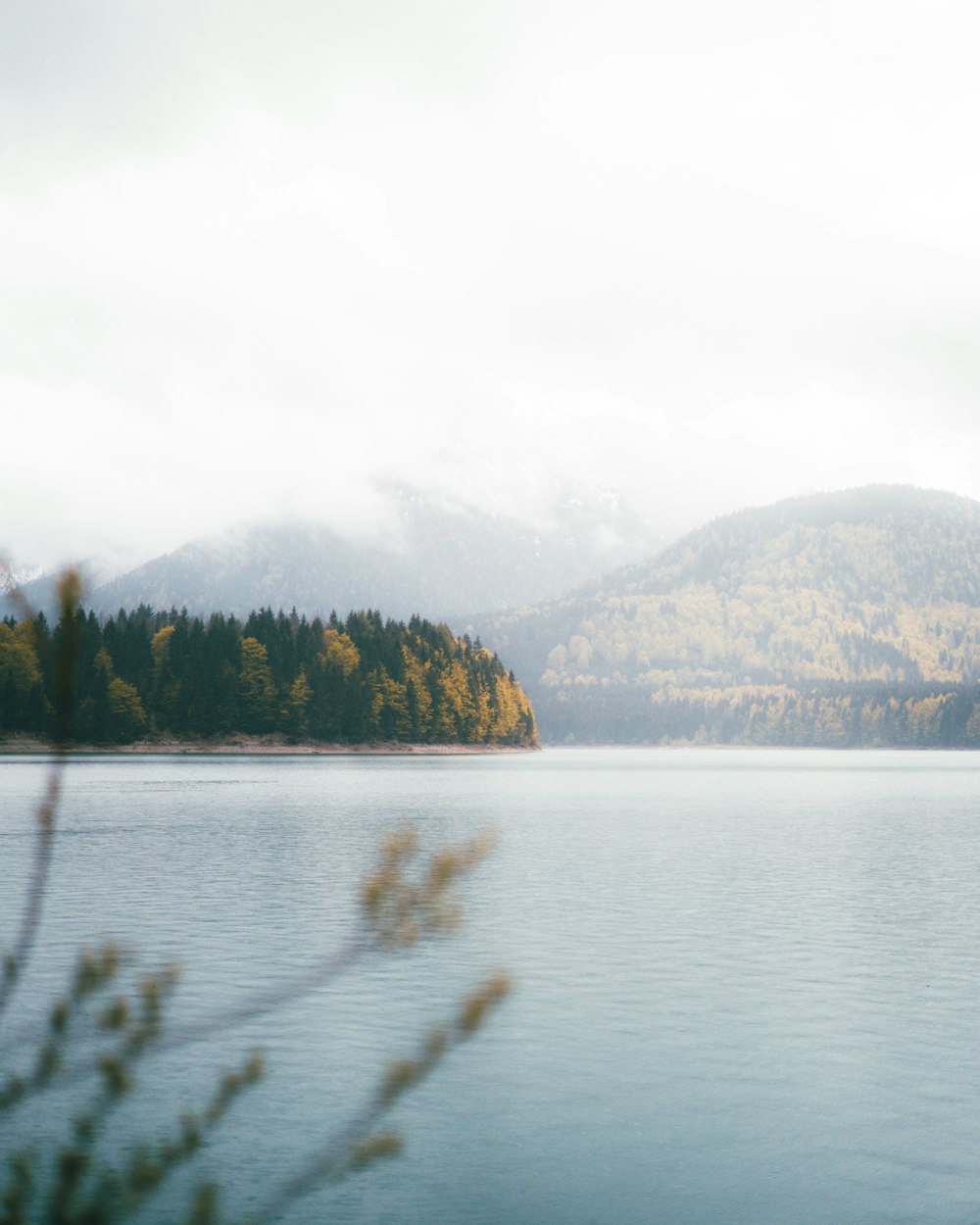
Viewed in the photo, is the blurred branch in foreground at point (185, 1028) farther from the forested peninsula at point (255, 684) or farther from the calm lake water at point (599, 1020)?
the forested peninsula at point (255, 684)

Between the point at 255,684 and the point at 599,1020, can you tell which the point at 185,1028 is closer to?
the point at 599,1020

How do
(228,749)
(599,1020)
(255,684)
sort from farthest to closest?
(228,749) < (255,684) < (599,1020)

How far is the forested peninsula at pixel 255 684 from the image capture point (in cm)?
15325

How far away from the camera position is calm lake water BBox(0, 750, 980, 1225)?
16328 millimetres

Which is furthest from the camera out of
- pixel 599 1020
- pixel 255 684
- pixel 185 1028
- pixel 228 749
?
pixel 228 749

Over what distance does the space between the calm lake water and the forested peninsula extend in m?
98.3

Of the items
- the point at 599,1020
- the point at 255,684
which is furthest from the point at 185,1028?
the point at 255,684

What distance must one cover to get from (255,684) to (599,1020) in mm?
145264

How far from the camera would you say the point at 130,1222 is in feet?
51.4

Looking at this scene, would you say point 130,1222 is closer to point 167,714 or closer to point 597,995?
point 597,995

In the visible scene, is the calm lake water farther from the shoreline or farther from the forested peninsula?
the shoreline

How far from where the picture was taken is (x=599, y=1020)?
24.5 m

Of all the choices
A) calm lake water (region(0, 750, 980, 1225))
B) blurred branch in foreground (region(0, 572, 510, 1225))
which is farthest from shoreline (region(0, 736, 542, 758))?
blurred branch in foreground (region(0, 572, 510, 1225))

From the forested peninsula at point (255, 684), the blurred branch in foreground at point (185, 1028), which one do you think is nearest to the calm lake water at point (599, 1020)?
the blurred branch in foreground at point (185, 1028)
